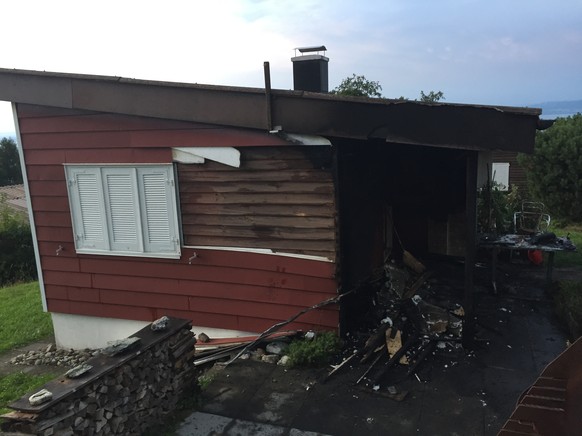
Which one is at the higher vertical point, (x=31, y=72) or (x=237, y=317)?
(x=31, y=72)

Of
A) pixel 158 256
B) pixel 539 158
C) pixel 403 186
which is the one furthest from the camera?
pixel 539 158

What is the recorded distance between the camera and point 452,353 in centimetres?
533

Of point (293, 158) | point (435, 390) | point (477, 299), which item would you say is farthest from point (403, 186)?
point (435, 390)

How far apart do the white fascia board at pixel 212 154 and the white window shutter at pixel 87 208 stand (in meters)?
1.35

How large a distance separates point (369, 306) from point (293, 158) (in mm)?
2345

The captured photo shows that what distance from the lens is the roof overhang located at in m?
4.32

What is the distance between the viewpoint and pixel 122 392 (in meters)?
4.06

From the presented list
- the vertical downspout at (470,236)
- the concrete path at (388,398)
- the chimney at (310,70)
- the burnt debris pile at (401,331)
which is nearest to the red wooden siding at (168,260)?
the burnt debris pile at (401,331)

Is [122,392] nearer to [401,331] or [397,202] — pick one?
[401,331]

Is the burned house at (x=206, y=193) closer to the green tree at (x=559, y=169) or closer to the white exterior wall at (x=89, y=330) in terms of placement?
the white exterior wall at (x=89, y=330)

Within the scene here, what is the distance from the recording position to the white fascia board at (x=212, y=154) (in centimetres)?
573

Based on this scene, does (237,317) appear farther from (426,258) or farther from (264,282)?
(426,258)

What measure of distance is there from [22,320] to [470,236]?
8507mm

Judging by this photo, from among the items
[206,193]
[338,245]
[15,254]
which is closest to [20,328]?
[206,193]
